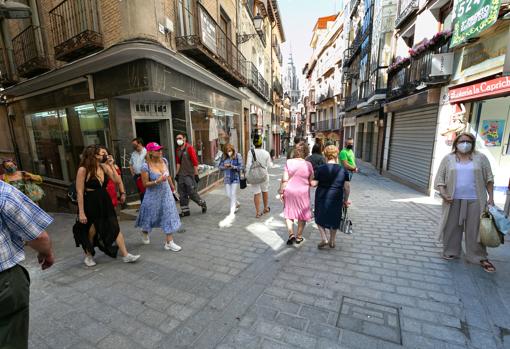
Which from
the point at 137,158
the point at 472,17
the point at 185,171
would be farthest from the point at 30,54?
the point at 472,17

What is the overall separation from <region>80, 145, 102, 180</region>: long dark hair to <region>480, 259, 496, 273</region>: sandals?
5.55 m

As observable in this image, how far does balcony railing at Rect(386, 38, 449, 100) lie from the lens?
722 centimetres

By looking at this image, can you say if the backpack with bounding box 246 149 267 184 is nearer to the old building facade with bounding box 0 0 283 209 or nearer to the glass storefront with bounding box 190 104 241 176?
the old building facade with bounding box 0 0 283 209

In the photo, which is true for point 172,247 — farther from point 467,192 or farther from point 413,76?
point 413,76

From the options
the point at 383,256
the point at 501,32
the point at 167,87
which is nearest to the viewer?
the point at 383,256

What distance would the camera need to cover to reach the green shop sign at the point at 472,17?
190 inches

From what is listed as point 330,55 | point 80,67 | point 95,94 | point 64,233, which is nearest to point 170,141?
point 95,94

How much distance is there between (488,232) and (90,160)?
5.45 metres

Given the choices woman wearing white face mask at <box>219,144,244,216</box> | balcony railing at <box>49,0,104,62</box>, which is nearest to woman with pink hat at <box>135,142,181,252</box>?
woman wearing white face mask at <box>219,144,244,216</box>

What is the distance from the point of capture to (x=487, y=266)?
3.22m

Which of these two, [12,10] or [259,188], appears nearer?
[12,10]

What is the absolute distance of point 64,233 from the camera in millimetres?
5590

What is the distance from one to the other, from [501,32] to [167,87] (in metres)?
7.71

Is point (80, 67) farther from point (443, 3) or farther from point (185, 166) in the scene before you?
point (443, 3)
